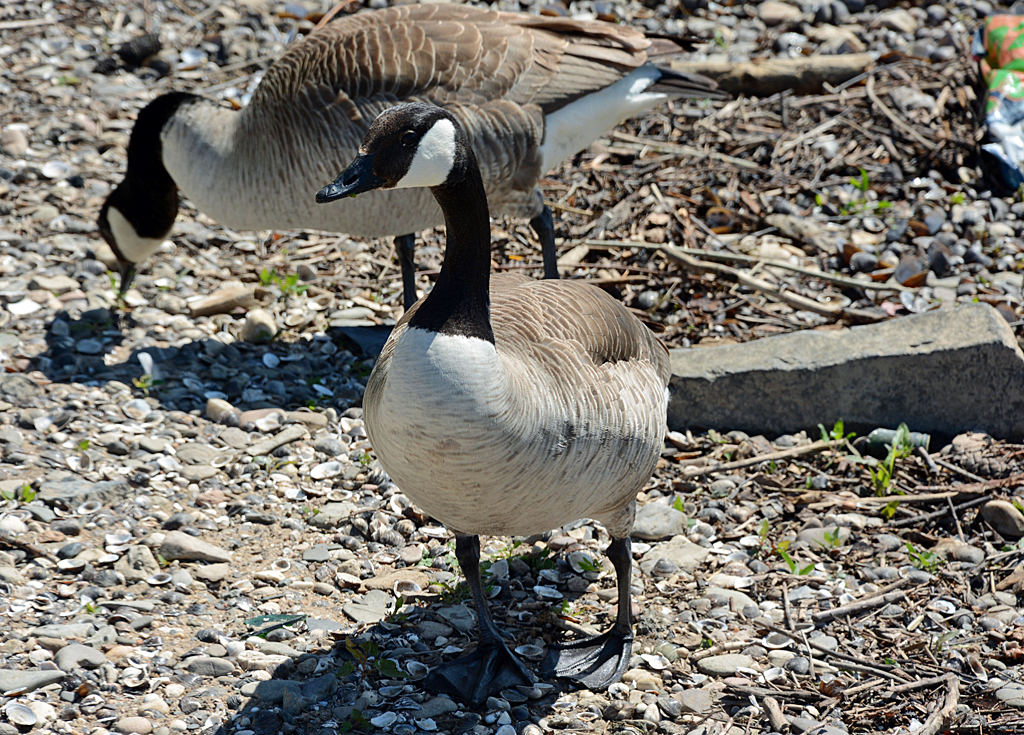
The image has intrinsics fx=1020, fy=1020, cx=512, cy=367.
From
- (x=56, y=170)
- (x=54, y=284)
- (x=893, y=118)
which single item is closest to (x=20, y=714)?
(x=54, y=284)

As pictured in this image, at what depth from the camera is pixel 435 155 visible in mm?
3152

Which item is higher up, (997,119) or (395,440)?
(395,440)

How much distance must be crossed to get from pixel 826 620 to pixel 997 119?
15.1ft

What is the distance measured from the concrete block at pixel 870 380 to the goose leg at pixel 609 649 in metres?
1.61

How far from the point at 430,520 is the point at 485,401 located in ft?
6.24

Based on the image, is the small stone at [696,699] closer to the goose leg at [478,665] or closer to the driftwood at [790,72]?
the goose leg at [478,665]

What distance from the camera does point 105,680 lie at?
3523 millimetres

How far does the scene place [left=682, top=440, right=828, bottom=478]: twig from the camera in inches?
201

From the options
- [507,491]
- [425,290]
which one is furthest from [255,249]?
[507,491]

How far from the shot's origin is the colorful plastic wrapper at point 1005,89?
23.1 ft

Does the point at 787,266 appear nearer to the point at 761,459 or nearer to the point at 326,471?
the point at 761,459

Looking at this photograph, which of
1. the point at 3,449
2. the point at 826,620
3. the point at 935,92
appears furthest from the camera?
the point at 935,92

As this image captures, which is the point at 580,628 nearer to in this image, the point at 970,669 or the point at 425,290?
the point at 970,669

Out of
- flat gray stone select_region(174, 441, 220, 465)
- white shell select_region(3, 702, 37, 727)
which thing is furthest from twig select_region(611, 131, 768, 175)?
white shell select_region(3, 702, 37, 727)
